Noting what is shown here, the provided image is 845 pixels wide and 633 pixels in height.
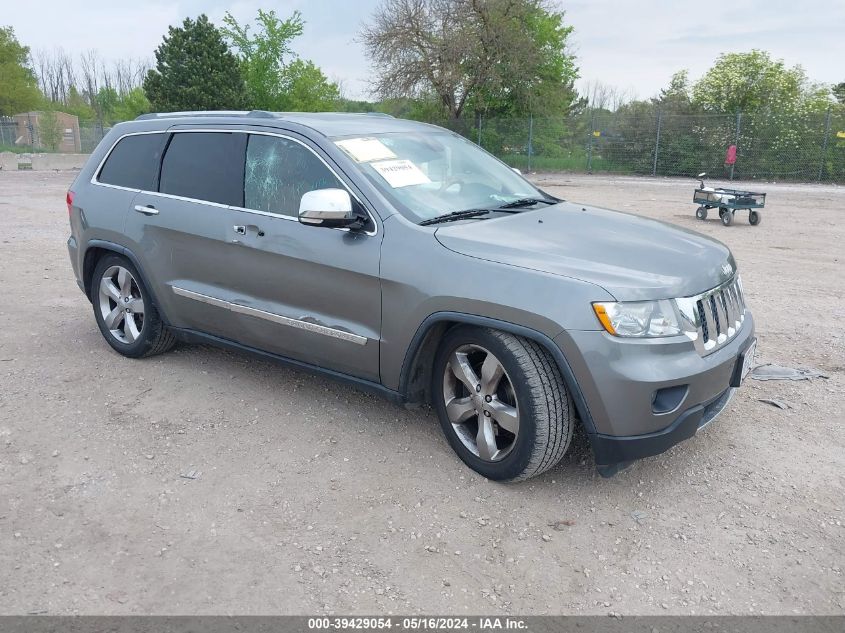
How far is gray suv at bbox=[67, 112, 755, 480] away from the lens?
10.2 ft

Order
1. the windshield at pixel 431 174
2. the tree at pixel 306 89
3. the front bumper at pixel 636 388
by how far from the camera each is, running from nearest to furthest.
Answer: the front bumper at pixel 636 388 < the windshield at pixel 431 174 < the tree at pixel 306 89

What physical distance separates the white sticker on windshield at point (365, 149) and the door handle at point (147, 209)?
154 centimetres

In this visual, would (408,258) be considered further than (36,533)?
Yes

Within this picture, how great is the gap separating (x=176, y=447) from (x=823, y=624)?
10.4ft

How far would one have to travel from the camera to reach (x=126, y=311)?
17.2ft

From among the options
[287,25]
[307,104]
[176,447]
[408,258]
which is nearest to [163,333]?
[176,447]

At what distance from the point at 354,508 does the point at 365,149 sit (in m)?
2.00

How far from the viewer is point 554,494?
3.48 metres

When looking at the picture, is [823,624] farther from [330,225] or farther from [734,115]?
[734,115]

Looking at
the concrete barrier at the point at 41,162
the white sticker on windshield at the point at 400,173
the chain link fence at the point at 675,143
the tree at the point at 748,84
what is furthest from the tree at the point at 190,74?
the white sticker on windshield at the point at 400,173

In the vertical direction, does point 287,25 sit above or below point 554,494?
above

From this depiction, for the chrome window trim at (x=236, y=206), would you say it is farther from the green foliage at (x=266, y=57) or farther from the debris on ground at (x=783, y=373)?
the green foliage at (x=266, y=57)

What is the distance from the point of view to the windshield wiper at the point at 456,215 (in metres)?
3.72

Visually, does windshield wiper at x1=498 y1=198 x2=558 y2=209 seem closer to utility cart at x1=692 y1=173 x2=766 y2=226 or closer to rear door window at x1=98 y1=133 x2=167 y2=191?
rear door window at x1=98 y1=133 x2=167 y2=191
